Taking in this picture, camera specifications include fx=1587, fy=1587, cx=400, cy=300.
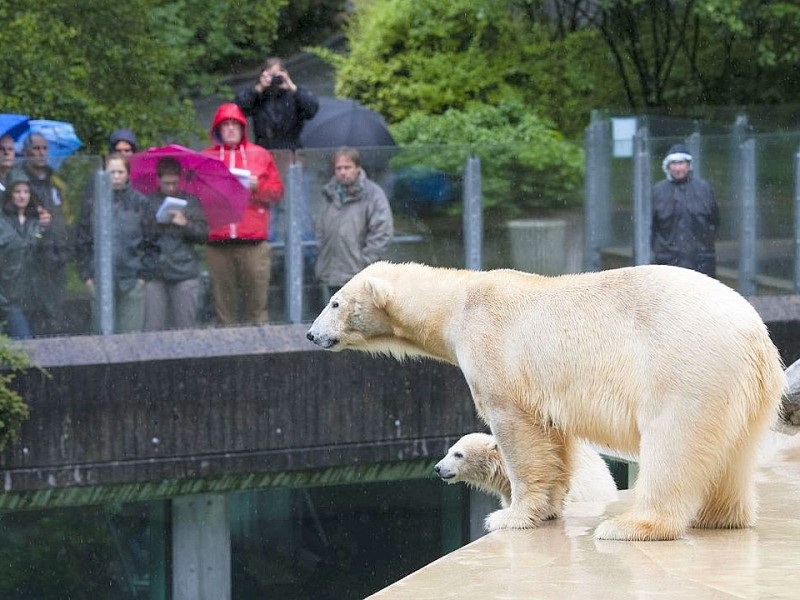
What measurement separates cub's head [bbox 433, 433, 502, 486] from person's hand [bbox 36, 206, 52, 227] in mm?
3224

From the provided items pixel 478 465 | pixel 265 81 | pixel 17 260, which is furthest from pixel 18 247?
pixel 478 465

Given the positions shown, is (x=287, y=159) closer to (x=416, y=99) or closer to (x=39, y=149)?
(x=39, y=149)

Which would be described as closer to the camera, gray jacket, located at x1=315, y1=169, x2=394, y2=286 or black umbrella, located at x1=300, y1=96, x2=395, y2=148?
gray jacket, located at x1=315, y1=169, x2=394, y2=286

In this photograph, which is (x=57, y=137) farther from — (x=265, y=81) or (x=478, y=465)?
(x=478, y=465)

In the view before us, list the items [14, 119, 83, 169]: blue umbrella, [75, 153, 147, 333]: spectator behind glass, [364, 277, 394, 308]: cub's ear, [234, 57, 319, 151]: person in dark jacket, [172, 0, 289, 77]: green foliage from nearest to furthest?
1. [364, 277, 394, 308]: cub's ear
2. [75, 153, 147, 333]: spectator behind glass
3. [14, 119, 83, 169]: blue umbrella
4. [234, 57, 319, 151]: person in dark jacket
5. [172, 0, 289, 77]: green foliage

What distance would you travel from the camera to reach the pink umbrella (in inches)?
390

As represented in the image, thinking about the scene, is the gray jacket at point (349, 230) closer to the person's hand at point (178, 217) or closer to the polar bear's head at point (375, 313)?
the person's hand at point (178, 217)

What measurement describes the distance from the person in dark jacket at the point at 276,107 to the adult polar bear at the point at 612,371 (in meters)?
4.77

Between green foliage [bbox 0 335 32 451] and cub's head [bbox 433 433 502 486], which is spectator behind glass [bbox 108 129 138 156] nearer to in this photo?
green foliage [bbox 0 335 32 451]

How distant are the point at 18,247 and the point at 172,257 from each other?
953 millimetres

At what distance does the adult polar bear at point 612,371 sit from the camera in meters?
5.68

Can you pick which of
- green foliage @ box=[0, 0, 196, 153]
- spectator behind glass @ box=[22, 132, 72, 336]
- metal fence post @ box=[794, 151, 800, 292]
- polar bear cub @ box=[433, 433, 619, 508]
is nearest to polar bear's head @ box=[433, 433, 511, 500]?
polar bear cub @ box=[433, 433, 619, 508]

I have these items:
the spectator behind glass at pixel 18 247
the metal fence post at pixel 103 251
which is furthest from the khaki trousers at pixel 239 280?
the spectator behind glass at pixel 18 247

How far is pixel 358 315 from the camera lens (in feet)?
21.8
